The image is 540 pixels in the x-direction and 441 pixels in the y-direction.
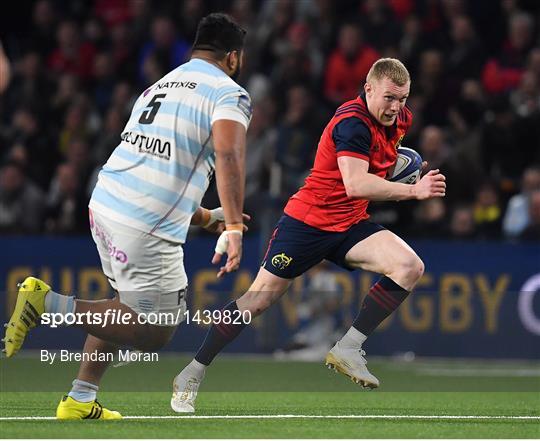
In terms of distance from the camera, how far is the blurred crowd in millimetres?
15719

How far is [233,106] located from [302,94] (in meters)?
8.55

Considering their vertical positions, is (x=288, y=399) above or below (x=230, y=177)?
below

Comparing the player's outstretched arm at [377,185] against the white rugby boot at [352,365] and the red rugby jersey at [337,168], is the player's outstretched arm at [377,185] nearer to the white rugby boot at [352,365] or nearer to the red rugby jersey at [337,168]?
the red rugby jersey at [337,168]

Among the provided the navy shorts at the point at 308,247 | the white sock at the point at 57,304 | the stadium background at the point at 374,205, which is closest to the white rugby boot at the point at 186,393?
A: the navy shorts at the point at 308,247

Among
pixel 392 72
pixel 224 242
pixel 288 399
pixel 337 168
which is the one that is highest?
pixel 392 72

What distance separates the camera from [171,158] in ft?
Answer: 25.9

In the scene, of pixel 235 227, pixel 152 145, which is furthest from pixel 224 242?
pixel 152 145

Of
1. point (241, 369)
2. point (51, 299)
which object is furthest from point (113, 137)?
point (51, 299)

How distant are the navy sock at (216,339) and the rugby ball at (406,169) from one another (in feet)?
4.82

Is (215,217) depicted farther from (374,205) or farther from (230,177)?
(374,205)

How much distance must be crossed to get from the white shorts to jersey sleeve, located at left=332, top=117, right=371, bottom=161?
4.84ft

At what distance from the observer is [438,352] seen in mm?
15633

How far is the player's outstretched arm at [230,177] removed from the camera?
7652 millimetres

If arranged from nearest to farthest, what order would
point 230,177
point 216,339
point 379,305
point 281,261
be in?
point 230,177 < point 216,339 < point 379,305 < point 281,261
